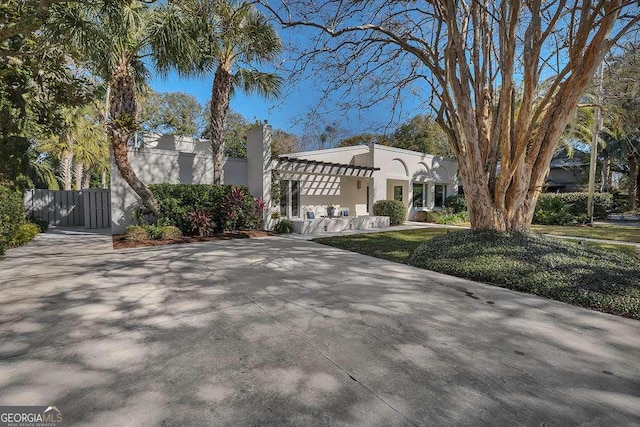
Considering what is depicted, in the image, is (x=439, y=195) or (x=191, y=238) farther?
(x=439, y=195)

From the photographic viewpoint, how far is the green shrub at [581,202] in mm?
18719

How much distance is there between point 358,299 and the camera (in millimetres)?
4734

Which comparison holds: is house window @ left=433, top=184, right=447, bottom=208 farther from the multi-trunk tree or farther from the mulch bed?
the mulch bed

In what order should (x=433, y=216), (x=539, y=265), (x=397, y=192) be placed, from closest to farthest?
(x=539, y=265)
(x=433, y=216)
(x=397, y=192)

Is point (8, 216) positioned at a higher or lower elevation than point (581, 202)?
lower

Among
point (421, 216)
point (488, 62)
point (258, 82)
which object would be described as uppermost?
point (258, 82)

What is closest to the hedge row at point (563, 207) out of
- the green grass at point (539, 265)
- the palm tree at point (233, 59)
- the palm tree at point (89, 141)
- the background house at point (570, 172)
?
the background house at point (570, 172)

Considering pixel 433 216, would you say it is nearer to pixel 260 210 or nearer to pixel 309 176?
pixel 309 176

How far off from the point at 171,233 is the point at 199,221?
1.07 metres

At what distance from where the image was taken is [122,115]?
32.4 ft

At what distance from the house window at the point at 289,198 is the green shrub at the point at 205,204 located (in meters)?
3.00

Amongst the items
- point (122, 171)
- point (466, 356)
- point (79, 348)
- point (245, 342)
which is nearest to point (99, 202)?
point (122, 171)

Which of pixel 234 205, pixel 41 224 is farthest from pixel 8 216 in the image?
pixel 234 205

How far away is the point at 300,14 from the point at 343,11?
1174 millimetres
